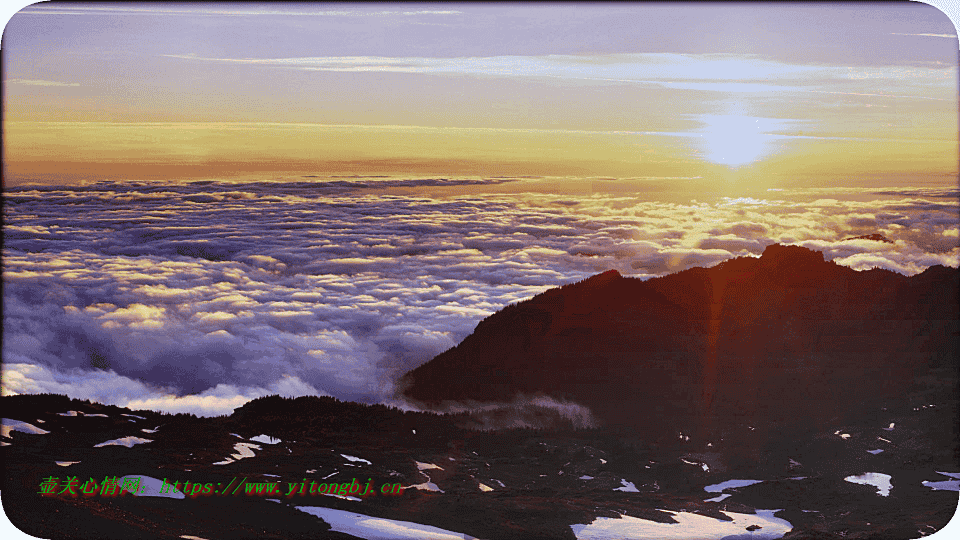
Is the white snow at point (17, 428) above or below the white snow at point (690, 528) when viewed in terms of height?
above

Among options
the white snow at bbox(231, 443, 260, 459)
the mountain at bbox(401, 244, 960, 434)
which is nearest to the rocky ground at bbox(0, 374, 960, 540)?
the white snow at bbox(231, 443, 260, 459)

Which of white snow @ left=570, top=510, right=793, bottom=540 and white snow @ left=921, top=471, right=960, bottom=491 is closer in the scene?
white snow @ left=570, top=510, right=793, bottom=540

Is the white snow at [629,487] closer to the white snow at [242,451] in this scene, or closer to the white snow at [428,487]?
the white snow at [428,487]

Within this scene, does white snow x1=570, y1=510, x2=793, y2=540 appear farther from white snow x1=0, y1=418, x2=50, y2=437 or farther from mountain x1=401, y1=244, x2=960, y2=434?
white snow x1=0, y1=418, x2=50, y2=437

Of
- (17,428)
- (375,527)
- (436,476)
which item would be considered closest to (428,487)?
(436,476)

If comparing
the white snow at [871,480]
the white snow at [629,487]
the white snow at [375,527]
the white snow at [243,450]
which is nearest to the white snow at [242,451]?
the white snow at [243,450]

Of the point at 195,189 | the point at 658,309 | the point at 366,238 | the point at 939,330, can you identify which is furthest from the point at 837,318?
the point at 195,189
